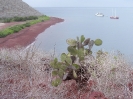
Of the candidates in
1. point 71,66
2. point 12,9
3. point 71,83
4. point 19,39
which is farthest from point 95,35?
point 12,9

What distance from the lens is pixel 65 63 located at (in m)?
5.59

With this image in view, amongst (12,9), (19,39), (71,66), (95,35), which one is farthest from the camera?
(12,9)

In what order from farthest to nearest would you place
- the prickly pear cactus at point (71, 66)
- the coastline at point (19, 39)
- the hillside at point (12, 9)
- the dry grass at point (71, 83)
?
the hillside at point (12, 9), the coastline at point (19, 39), the prickly pear cactus at point (71, 66), the dry grass at point (71, 83)

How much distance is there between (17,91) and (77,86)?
4.14ft

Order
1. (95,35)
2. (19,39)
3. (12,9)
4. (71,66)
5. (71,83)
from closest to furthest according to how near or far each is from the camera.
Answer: (71,66) → (71,83) → (95,35) → (19,39) → (12,9)

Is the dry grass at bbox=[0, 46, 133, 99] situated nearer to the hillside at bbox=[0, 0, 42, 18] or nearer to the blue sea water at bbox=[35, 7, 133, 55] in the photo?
the blue sea water at bbox=[35, 7, 133, 55]

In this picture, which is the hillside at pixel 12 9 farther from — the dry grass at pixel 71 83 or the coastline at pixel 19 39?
the dry grass at pixel 71 83

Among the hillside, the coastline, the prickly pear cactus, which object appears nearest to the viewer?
the prickly pear cactus

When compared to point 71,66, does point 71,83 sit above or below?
below

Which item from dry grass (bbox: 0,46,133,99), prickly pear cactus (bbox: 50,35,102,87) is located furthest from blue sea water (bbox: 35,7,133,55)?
prickly pear cactus (bbox: 50,35,102,87)

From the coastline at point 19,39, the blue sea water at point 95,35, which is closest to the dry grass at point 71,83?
the blue sea water at point 95,35

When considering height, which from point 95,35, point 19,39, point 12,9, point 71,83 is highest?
point 12,9

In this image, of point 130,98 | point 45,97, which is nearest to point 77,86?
point 45,97

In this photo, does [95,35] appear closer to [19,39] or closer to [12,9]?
[19,39]
